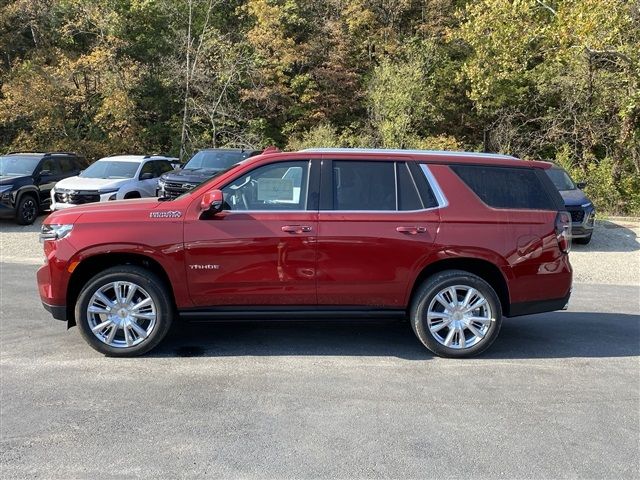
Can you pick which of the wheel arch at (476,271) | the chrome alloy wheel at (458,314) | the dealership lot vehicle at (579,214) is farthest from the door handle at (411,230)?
the dealership lot vehicle at (579,214)

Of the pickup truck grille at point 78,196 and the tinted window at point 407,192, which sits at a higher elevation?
the tinted window at point 407,192

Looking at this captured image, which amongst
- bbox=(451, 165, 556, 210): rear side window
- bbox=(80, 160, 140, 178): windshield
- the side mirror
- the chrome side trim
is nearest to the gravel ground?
bbox=(80, 160, 140, 178): windshield

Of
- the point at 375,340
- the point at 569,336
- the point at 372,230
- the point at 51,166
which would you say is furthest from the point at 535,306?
the point at 51,166

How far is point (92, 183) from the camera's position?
13.2 meters

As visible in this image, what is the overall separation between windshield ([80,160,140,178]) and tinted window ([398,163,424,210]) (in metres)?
10.4

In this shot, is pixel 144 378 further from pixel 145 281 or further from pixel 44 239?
pixel 44 239

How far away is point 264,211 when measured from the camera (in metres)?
4.90

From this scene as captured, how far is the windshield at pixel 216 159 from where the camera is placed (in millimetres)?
14351

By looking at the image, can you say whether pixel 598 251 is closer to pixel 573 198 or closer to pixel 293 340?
pixel 573 198

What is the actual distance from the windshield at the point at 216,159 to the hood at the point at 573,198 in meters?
7.77

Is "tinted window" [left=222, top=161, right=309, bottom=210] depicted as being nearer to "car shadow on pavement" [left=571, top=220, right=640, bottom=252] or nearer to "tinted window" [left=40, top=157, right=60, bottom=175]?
"car shadow on pavement" [left=571, top=220, right=640, bottom=252]

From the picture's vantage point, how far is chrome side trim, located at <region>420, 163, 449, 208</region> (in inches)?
197

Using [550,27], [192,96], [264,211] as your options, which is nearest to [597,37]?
[550,27]

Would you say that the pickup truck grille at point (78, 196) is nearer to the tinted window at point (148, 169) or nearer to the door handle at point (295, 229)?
the tinted window at point (148, 169)
